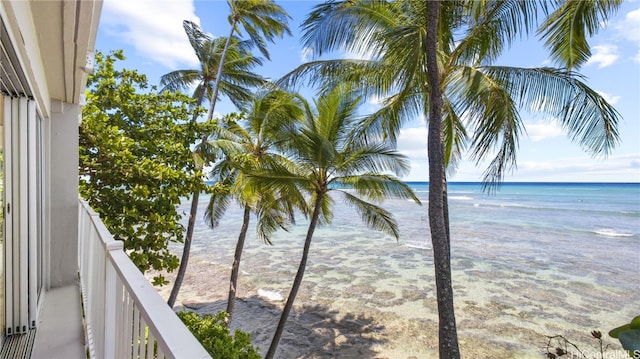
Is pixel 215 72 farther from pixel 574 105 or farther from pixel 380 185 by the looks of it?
pixel 574 105

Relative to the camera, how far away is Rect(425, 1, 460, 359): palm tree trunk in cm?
462

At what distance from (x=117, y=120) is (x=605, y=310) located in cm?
1310

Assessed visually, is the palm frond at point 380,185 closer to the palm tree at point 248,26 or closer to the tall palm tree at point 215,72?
the palm tree at point 248,26

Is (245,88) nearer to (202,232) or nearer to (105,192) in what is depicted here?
(105,192)

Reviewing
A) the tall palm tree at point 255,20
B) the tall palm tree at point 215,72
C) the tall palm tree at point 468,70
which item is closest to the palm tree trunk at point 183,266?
the tall palm tree at point 215,72

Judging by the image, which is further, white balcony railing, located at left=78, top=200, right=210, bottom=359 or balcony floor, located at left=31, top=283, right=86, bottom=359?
balcony floor, located at left=31, top=283, right=86, bottom=359

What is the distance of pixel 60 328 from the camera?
Result: 8.27ft

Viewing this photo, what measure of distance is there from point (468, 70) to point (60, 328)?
6.17 meters

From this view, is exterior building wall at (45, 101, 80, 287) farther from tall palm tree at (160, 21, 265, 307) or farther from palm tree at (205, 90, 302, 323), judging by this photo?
tall palm tree at (160, 21, 265, 307)

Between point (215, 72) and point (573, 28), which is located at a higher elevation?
point (215, 72)

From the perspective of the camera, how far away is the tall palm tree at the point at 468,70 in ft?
15.8

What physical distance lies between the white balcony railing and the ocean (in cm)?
708

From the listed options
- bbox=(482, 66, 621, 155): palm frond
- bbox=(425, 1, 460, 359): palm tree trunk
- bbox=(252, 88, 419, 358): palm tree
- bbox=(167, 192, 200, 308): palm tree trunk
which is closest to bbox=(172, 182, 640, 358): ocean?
bbox=(167, 192, 200, 308): palm tree trunk

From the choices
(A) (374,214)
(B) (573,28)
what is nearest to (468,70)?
(B) (573,28)
